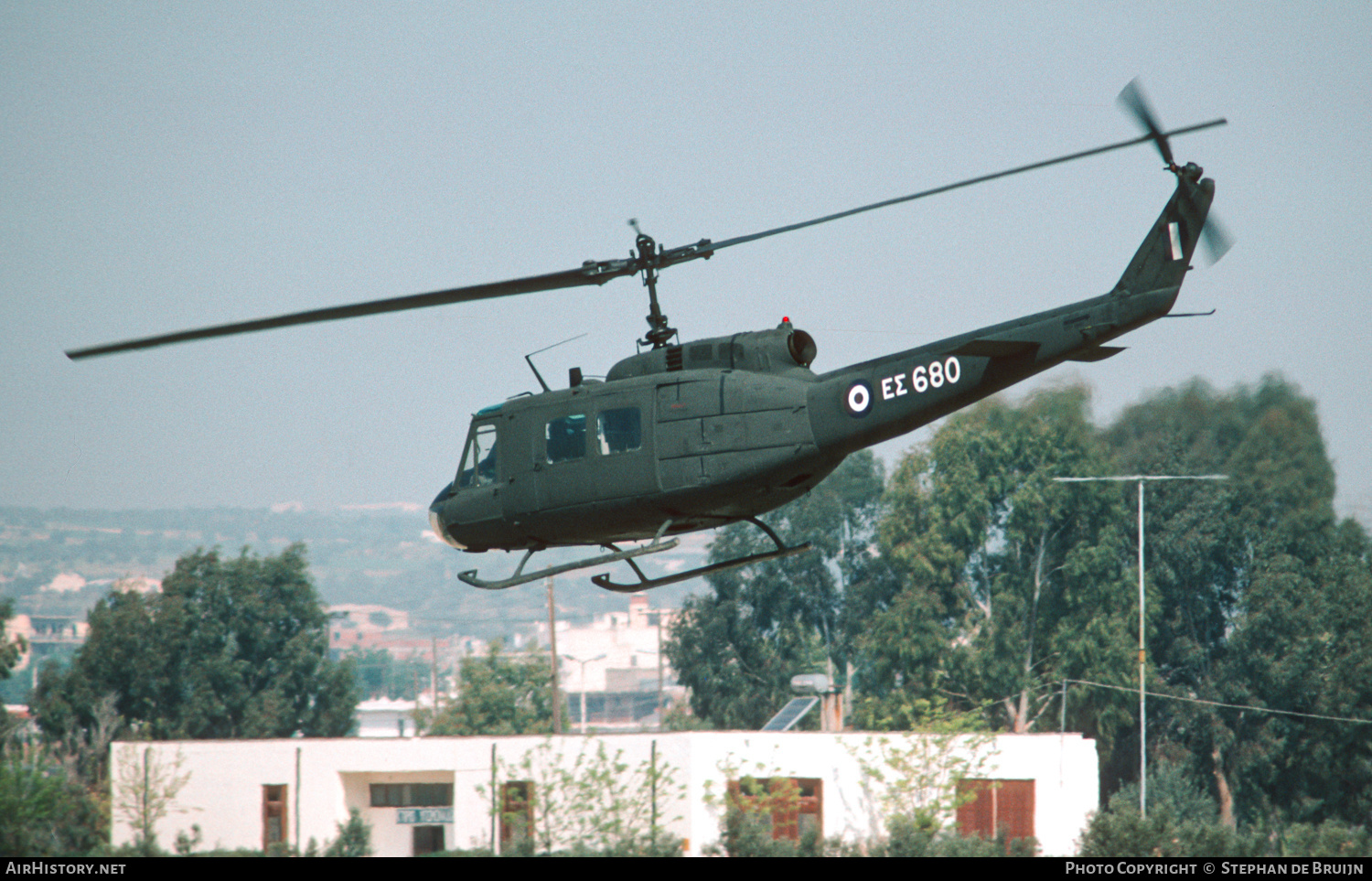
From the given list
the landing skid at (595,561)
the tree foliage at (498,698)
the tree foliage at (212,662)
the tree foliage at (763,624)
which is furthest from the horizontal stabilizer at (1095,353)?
the tree foliage at (498,698)

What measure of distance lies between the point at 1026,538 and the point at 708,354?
167ft

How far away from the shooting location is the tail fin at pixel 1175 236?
13312 mm

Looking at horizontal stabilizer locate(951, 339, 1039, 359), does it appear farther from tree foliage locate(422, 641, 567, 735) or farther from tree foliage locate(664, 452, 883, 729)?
tree foliage locate(422, 641, 567, 735)

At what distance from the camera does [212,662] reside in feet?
239

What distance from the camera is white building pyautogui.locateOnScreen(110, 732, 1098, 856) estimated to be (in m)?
37.0

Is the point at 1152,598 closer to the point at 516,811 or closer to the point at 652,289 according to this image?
the point at 516,811

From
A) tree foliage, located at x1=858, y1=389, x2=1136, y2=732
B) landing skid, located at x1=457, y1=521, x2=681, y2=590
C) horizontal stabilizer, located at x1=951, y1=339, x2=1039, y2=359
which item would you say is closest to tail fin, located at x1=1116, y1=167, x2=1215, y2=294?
horizontal stabilizer, located at x1=951, y1=339, x2=1039, y2=359

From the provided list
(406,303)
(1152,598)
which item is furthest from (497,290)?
(1152,598)

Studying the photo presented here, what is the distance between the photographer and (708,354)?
1448 cm

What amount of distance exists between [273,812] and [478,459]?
2899 cm

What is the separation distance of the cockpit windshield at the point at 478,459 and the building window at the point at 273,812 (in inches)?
1114

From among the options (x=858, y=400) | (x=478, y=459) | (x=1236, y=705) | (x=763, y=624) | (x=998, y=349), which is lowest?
(x=1236, y=705)
